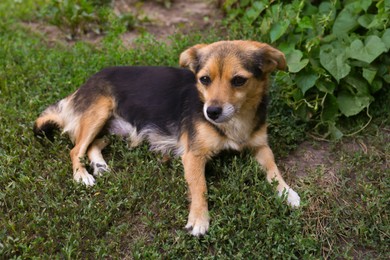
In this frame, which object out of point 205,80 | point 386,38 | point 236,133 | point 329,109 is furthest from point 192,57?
point 386,38

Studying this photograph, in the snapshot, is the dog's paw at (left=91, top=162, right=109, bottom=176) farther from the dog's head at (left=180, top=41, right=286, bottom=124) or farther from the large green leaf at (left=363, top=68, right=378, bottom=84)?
the large green leaf at (left=363, top=68, right=378, bottom=84)

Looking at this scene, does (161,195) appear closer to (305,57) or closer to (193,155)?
(193,155)

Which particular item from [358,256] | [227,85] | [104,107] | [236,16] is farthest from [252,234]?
[236,16]

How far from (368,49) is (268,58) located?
137 cm

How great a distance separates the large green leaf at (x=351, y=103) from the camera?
5781mm

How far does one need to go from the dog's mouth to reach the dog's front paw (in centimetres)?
87

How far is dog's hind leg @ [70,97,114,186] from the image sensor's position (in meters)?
5.38

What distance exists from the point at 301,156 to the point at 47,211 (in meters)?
2.68

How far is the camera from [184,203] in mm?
4824

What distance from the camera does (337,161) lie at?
5398 mm

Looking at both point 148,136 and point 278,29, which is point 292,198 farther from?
point 278,29

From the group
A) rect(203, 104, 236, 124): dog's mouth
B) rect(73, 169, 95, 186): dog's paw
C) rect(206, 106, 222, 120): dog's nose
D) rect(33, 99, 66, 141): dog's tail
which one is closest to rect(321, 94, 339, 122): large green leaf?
rect(203, 104, 236, 124): dog's mouth

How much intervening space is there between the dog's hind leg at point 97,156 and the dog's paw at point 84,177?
0.10m

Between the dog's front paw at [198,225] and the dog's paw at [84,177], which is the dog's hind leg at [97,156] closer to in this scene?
the dog's paw at [84,177]
